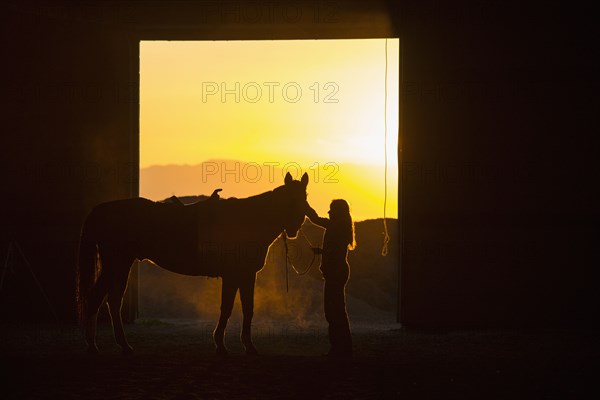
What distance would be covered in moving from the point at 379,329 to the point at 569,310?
2383 millimetres

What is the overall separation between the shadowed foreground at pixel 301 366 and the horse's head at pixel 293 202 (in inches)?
50.6

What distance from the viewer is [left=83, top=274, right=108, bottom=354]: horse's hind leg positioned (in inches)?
340

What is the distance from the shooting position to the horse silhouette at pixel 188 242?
8703 mm

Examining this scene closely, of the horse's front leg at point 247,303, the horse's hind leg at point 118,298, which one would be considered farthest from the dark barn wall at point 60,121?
the horse's front leg at point 247,303

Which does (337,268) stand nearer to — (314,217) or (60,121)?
(314,217)

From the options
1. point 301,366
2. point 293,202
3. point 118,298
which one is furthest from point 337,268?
point 118,298

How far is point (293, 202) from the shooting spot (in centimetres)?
878

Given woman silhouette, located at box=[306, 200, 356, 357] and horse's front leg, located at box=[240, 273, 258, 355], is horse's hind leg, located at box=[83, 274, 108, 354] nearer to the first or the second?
horse's front leg, located at box=[240, 273, 258, 355]

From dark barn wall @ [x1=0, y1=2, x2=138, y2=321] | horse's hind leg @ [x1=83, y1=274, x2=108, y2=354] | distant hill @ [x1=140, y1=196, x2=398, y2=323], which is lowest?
distant hill @ [x1=140, y1=196, x2=398, y2=323]

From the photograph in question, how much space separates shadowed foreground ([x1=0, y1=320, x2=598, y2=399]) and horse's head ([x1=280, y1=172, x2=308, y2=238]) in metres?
1.28

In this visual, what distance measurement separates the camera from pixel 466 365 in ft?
26.1

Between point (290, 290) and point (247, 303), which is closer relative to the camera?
point (247, 303)

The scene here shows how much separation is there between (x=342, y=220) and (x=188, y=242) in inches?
62.4

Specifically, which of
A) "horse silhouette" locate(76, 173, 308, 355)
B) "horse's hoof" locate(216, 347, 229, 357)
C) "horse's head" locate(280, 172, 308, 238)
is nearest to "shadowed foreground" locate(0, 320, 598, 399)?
"horse's hoof" locate(216, 347, 229, 357)
